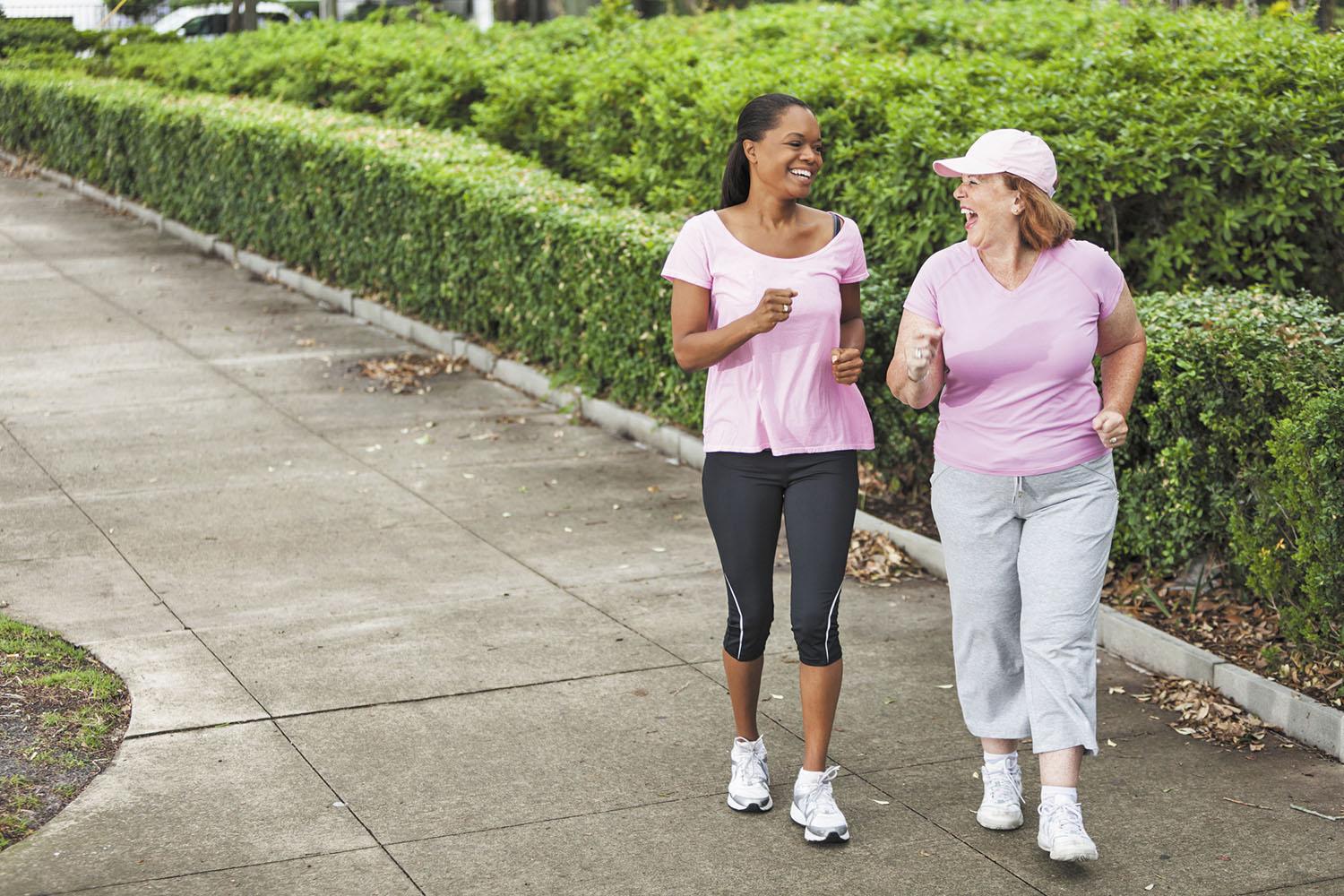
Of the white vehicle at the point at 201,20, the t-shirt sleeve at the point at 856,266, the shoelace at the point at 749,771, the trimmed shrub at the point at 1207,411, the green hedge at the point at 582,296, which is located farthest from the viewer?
the white vehicle at the point at 201,20

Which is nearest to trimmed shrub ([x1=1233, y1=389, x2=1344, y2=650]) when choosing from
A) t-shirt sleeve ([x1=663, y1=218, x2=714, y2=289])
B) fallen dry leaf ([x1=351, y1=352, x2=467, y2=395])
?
t-shirt sleeve ([x1=663, y1=218, x2=714, y2=289])

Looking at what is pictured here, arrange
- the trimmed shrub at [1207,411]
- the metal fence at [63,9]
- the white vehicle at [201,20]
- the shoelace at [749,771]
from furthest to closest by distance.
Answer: the white vehicle at [201,20] → the metal fence at [63,9] → the trimmed shrub at [1207,411] → the shoelace at [749,771]

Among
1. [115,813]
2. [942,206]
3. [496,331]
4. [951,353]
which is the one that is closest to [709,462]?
[951,353]

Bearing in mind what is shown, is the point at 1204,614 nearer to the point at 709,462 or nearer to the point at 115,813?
the point at 709,462

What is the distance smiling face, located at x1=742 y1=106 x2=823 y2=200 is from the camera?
4.68 m

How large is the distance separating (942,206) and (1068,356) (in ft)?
13.9

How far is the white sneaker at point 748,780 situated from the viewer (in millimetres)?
4910

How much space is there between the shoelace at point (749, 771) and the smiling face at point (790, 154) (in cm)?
165

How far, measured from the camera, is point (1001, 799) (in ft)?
15.8

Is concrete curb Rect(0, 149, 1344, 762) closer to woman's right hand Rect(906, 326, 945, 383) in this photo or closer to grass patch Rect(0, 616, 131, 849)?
woman's right hand Rect(906, 326, 945, 383)

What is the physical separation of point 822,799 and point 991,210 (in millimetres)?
1726

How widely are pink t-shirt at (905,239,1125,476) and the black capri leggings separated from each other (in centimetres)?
42

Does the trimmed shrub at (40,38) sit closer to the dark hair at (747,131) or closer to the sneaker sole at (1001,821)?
the dark hair at (747,131)

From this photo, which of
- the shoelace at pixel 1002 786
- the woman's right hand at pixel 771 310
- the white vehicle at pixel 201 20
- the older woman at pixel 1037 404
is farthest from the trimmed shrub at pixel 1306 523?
the white vehicle at pixel 201 20
